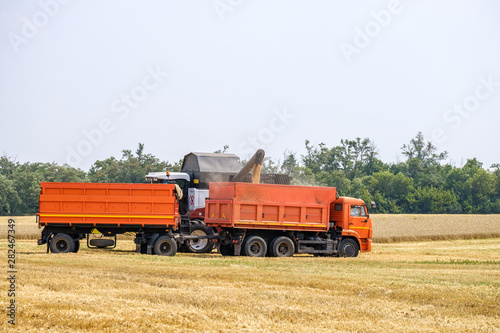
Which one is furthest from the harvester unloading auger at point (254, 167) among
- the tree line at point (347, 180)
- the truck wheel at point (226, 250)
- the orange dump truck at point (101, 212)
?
the tree line at point (347, 180)

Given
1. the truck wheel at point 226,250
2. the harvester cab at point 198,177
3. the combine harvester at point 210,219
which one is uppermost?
the harvester cab at point 198,177

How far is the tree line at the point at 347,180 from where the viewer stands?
87.3m

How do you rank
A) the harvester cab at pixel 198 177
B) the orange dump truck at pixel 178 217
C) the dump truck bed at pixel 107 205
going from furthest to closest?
the harvester cab at pixel 198 177 → the orange dump truck at pixel 178 217 → the dump truck bed at pixel 107 205

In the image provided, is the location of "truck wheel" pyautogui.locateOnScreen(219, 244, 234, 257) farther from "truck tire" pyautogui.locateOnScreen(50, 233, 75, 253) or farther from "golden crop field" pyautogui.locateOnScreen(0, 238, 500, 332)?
"truck tire" pyautogui.locateOnScreen(50, 233, 75, 253)

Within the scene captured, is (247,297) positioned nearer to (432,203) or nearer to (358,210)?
(358,210)

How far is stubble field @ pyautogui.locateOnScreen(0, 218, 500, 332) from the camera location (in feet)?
35.9

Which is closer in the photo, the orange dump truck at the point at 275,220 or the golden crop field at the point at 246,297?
the golden crop field at the point at 246,297

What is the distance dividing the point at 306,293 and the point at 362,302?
1.43m

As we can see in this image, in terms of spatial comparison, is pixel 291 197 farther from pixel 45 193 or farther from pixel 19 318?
pixel 19 318

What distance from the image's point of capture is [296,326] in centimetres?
1091

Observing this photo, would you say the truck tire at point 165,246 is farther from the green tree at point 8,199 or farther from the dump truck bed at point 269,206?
the green tree at point 8,199

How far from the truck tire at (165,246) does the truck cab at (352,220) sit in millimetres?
6522

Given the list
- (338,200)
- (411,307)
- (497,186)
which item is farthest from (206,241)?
(497,186)

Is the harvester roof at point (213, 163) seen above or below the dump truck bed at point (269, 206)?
above
